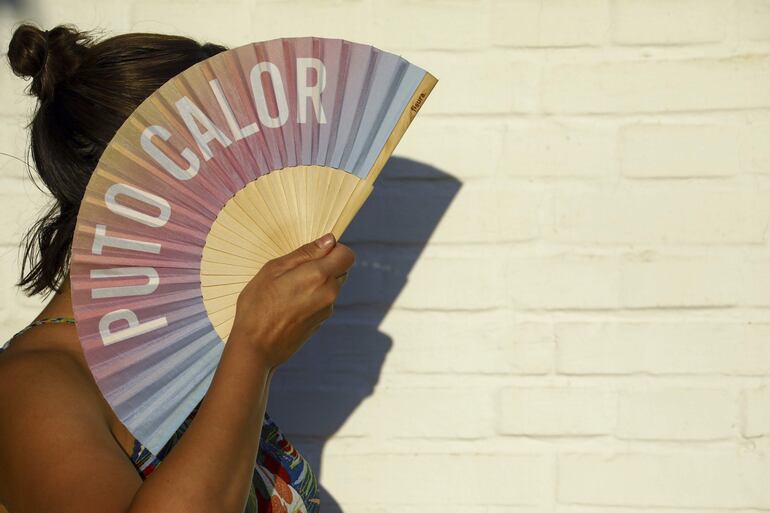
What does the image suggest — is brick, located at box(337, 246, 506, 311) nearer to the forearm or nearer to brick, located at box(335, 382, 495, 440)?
brick, located at box(335, 382, 495, 440)

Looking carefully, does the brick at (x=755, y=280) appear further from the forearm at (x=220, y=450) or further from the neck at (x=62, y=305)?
the neck at (x=62, y=305)

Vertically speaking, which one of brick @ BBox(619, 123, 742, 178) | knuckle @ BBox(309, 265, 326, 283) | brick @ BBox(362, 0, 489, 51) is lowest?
knuckle @ BBox(309, 265, 326, 283)

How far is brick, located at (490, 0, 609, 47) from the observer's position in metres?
1.70

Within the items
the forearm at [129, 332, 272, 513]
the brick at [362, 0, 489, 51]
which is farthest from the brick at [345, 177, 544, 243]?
the forearm at [129, 332, 272, 513]

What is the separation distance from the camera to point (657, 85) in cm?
169

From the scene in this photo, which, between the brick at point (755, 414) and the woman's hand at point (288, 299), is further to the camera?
the brick at point (755, 414)

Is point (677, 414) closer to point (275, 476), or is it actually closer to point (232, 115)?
point (275, 476)

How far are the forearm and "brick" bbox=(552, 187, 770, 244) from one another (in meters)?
0.89

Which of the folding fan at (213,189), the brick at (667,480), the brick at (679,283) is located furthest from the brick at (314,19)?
the brick at (667,480)

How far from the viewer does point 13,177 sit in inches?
69.4

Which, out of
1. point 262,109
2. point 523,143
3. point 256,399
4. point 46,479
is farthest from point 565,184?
Result: point 46,479

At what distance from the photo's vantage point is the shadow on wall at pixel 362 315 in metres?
1.74

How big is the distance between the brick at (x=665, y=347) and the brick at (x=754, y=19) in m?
0.58

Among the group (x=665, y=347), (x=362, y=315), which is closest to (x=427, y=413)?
(x=362, y=315)
